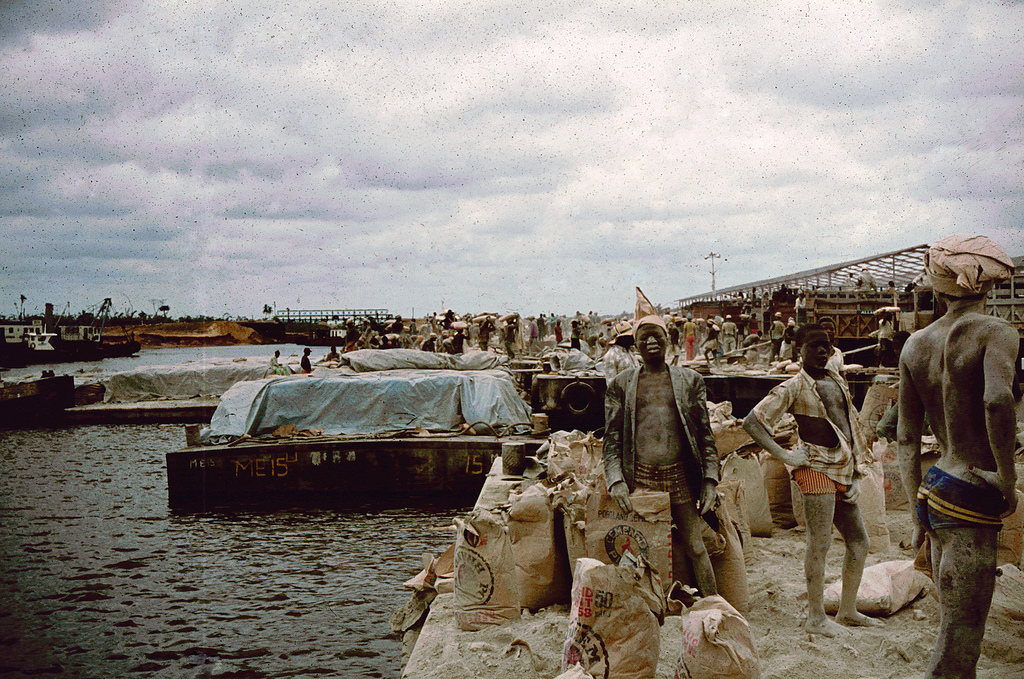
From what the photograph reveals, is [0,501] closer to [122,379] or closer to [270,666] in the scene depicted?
[270,666]

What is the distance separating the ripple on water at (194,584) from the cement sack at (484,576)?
2.47 metres

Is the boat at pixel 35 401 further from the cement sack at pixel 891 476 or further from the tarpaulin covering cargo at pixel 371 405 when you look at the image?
the cement sack at pixel 891 476

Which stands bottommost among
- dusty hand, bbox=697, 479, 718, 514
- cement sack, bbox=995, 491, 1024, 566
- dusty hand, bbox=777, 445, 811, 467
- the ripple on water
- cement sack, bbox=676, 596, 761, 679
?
the ripple on water

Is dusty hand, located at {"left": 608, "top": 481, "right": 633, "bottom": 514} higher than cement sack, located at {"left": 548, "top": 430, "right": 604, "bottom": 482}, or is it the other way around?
dusty hand, located at {"left": 608, "top": 481, "right": 633, "bottom": 514}

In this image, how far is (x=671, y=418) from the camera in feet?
13.3

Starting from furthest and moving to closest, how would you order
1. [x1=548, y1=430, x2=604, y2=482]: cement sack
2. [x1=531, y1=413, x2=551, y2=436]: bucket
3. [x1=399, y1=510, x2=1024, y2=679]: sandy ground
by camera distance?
[x1=531, y1=413, x2=551, y2=436]: bucket, [x1=548, y1=430, x2=604, y2=482]: cement sack, [x1=399, y1=510, x2=1024, y2=679]: sandy ground

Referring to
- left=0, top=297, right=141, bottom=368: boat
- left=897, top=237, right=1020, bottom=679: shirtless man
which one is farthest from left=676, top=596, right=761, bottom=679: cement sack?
left=0, top=297, right=141, bottom=368: boat

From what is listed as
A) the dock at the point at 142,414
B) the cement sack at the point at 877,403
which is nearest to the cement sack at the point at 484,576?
the cement sack at the point at 877,403

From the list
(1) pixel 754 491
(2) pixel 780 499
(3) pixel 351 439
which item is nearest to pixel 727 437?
(1) pixel 754 491

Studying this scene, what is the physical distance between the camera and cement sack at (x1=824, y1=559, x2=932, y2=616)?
423 centimetres

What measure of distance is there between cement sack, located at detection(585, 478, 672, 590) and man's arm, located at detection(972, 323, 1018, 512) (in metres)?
1.68

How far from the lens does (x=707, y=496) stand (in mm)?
3973

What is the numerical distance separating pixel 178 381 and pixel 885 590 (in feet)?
88.6

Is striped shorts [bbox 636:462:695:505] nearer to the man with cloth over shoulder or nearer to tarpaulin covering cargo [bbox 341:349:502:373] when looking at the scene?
the man with cloth over shoulder
